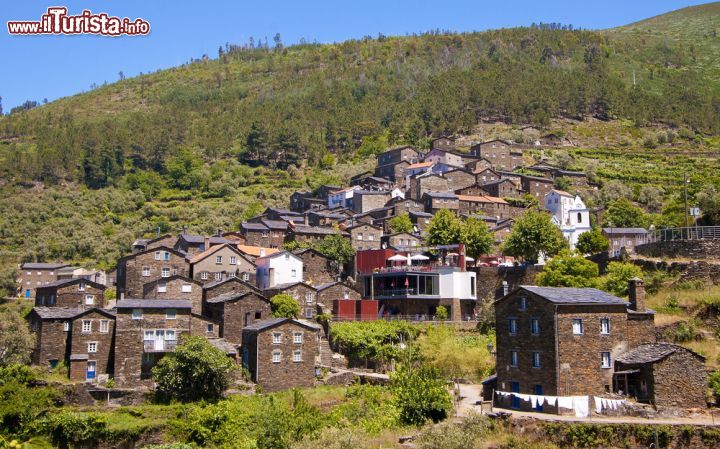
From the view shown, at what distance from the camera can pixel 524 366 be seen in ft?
131

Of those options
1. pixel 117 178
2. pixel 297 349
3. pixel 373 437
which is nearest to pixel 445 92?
pixel 117 178

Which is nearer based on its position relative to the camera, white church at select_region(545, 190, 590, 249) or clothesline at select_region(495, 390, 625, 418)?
clothesline at select_region(495, 390, 625, 418)

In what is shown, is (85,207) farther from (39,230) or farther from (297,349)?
(297,349)

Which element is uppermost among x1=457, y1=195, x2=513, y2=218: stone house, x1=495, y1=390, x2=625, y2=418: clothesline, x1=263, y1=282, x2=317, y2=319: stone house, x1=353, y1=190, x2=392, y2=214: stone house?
x1=353, y1=190, x2=392, y2=214: stone house

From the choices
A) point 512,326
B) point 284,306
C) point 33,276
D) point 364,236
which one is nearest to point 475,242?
point 364,236

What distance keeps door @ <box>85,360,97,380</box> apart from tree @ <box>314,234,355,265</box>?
2741 cm

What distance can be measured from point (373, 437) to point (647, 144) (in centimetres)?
11666

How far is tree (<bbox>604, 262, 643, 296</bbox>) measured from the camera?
5125cm

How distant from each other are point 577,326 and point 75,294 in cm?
4361

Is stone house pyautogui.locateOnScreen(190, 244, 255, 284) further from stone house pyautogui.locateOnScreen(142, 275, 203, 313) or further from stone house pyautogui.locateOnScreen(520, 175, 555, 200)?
stone house pyautogui.locateOnScreen(520, 175, 555, 200)

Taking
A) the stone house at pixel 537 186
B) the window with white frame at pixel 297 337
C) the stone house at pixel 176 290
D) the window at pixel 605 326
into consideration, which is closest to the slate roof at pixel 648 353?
the window at pixel 605 326

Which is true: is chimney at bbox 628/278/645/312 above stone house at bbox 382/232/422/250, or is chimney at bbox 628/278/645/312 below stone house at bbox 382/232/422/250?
below

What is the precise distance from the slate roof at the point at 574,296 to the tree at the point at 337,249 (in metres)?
35.2

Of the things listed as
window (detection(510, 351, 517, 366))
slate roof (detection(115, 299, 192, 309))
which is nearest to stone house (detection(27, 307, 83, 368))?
slate roof (detection(115, 299, 192, 309))
